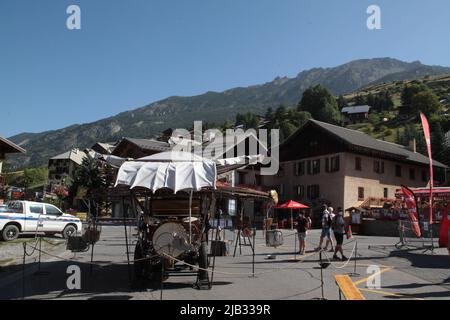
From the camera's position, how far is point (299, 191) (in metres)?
51.8

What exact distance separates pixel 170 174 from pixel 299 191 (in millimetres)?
42385

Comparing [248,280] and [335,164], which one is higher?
[335,164]

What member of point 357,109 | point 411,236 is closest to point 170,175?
point 411,236

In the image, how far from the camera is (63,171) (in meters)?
116

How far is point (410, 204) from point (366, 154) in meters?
28.2

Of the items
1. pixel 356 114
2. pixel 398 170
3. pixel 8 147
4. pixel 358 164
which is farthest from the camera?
pixel 356 114

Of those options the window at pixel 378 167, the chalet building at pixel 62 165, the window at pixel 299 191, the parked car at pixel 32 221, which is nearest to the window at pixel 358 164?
the window at pixel 378 167

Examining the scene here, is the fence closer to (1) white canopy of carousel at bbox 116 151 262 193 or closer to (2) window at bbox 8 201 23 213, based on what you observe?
(1) white canopy of carousel at bbox 116 151 262 193

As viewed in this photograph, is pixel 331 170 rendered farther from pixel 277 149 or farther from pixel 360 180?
pixel 277 149

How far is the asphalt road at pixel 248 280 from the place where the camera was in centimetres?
999

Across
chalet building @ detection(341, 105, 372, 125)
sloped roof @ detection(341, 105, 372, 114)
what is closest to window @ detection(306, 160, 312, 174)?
chalet building @ detection(341, 105, 372, 125)

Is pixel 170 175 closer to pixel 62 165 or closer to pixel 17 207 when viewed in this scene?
pixel 17 207

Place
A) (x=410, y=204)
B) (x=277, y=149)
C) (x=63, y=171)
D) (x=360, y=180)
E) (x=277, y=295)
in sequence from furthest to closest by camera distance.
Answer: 1. (x=63, y=171)
2. (x=277, y=149)
3. (x=360, y=180)
4. (x=410, y=204)
5. (x=277, y=295)
